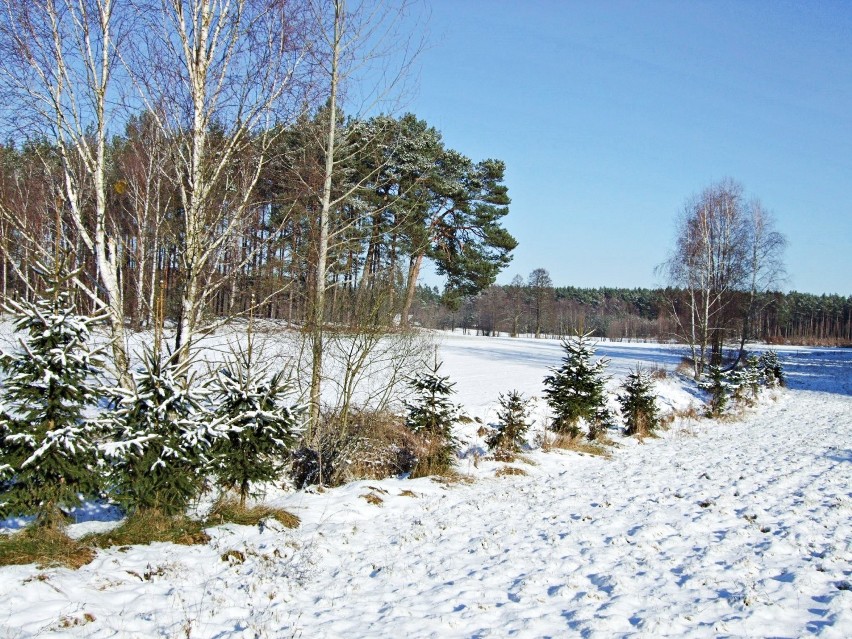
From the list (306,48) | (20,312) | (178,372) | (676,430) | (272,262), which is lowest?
(676,430)

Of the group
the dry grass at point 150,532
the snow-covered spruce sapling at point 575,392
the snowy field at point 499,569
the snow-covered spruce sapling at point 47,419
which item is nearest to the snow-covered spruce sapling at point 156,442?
the dry grass at point 150,532

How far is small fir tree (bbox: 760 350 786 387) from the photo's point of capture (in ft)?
92.3

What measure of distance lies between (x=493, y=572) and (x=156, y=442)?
12.2 ft

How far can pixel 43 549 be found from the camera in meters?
4.77

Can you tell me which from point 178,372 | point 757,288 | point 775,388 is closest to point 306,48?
point 178,372

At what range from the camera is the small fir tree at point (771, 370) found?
2812cm

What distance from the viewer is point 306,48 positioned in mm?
Answer: 8125

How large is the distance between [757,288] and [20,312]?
1126 inches

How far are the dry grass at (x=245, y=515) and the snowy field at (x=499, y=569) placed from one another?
235mm

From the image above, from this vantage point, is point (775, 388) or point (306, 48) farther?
point (775, 388)

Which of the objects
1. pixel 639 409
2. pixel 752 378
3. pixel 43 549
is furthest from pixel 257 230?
pixel 752 378

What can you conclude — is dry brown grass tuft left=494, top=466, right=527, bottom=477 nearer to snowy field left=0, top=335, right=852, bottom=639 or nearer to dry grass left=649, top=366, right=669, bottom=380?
snowy field left=0, top=335, right=852, bottom=639

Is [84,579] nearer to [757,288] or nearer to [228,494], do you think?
[228,494]

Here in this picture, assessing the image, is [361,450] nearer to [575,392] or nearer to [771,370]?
[575,392]
